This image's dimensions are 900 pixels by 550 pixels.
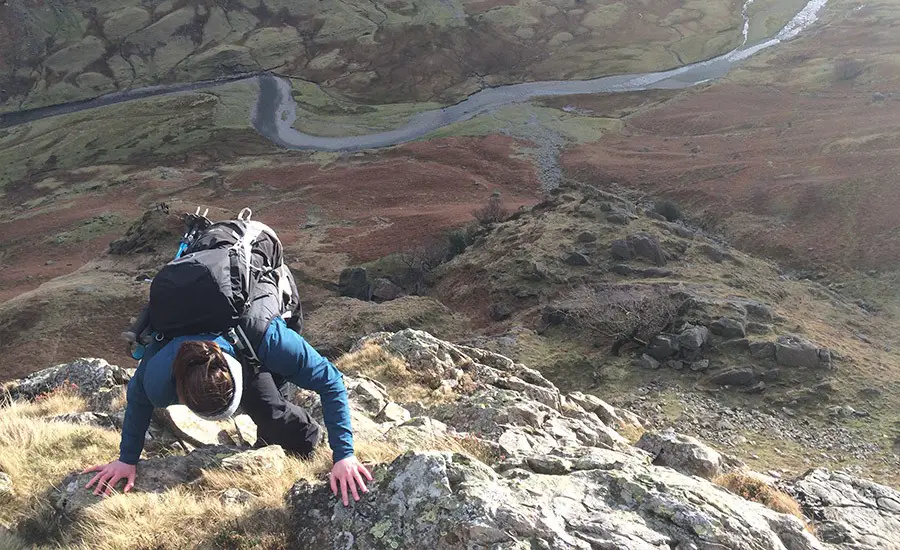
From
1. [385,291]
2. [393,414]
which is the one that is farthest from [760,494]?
[385,291]

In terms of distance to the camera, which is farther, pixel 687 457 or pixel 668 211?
pixel 668 211

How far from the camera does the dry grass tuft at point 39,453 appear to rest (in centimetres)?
522

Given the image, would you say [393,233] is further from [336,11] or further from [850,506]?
[336,11]

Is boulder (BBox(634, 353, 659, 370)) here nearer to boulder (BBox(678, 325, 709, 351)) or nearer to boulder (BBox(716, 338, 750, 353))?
boulder (BBox(678, 325, 709, 351))

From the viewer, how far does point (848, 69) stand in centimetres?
6481

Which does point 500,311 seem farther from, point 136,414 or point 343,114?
point 343,114

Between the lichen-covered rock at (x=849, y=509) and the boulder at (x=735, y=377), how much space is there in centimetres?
820

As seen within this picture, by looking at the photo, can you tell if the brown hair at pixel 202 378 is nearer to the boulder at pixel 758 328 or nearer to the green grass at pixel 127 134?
the boulder at pixel 758 328

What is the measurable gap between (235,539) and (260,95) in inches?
3640

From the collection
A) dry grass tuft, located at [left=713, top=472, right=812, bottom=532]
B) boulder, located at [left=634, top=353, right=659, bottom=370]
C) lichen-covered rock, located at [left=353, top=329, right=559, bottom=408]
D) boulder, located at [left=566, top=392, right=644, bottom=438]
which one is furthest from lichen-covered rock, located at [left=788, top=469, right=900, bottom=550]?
boulder, located at [left=634, top=353, right=659, bottom=370]

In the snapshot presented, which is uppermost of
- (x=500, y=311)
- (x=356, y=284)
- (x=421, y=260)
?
(x=500, y=311)

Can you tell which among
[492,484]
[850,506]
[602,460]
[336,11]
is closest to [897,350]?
[850,506]

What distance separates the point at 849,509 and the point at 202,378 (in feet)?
26.0

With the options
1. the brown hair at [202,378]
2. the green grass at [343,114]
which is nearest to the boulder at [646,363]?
the brown hair at [202,378]
